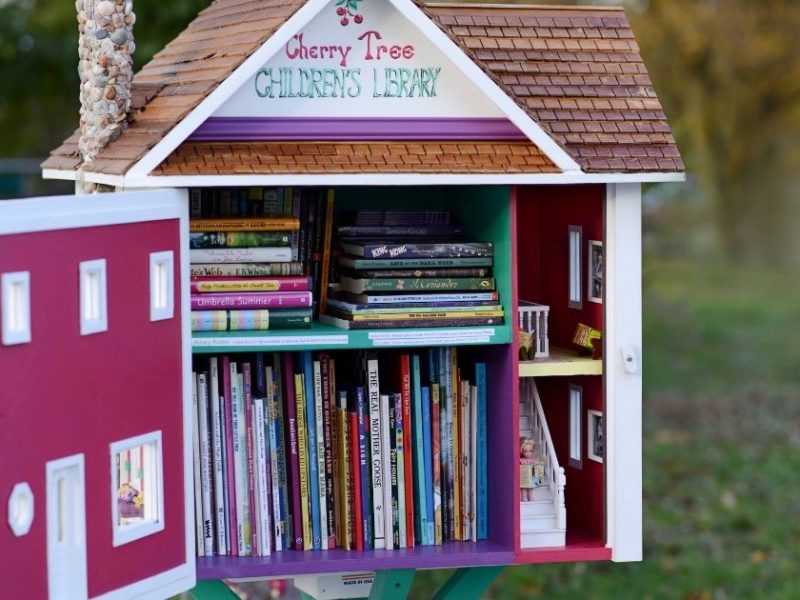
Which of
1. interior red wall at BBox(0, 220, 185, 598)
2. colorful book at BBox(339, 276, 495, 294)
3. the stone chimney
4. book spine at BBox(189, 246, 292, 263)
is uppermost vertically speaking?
the stone chimney

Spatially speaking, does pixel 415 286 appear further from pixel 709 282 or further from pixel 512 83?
pixel 709 282

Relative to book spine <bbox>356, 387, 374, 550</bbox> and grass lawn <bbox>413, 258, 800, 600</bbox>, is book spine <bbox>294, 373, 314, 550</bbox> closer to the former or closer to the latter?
book spine <bbox>356, 387, 374, 550</bbox>

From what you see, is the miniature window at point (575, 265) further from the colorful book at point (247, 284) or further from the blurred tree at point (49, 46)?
the blurred tree at point (49, 46)

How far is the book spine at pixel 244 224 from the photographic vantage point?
439 cm

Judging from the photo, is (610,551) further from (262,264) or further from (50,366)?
(50,366)

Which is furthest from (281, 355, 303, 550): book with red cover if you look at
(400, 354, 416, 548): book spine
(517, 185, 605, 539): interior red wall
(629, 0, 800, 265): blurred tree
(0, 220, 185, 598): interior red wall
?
(629, 0, 800, 265): blurred tree

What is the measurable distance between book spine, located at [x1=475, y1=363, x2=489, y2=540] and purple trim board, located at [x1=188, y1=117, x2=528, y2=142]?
29.2 inches

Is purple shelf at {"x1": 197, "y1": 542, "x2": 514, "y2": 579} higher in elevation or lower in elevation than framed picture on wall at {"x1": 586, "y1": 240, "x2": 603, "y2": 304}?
lower

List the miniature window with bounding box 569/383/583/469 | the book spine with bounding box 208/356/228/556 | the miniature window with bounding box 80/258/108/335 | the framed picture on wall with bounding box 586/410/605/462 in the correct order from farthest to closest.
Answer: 1. the miniature window with bounding box 569/383/583/469
2. the framed picture on wall with bounding box 586/410/605/462
3. the book spine with bounding box 208/356/228/556
4. the miniature window with bounding box 80/258/108/335

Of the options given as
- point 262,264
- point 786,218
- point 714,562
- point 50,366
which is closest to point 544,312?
point 262,264

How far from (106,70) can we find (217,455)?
115cm

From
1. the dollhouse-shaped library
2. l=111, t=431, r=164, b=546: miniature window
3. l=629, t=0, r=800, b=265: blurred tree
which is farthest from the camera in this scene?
l=629, t=0, r=800, b=265: blurred tree

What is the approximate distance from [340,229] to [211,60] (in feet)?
2.21

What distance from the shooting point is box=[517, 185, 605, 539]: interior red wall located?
15.7 ft
